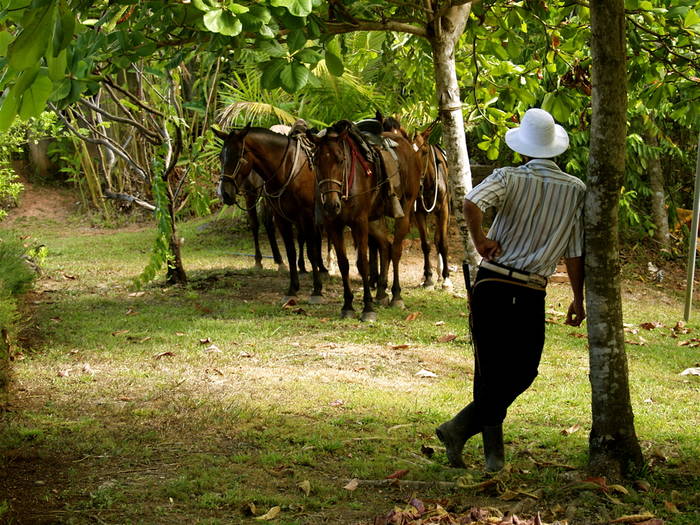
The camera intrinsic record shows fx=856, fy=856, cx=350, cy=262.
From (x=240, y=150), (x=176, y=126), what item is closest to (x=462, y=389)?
(x=240, y=150)

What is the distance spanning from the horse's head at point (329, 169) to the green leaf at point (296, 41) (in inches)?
202

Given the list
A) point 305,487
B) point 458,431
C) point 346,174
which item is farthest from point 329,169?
point 305,487

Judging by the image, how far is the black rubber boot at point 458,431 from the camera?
4785 millimetres

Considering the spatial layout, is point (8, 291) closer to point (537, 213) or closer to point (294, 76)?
point (294, 76)

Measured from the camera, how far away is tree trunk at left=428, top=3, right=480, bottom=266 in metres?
6.98

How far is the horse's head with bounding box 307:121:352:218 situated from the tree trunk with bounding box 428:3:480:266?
5.62ft

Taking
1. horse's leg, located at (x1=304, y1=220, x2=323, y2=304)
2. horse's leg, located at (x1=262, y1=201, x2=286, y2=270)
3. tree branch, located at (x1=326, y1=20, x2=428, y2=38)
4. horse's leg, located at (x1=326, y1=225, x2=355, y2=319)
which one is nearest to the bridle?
horse's leg, located at (x1=326, y1=225, x2=355, y2=319)

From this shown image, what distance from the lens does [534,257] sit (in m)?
4.46

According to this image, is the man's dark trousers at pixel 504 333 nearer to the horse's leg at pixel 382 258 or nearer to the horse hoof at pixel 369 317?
the horse hoof at pixel 369 317

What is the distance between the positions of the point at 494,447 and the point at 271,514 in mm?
1310

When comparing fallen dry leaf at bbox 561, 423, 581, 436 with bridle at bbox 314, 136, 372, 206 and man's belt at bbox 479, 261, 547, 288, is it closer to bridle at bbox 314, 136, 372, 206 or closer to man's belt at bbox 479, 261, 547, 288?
man's belt at bbox 479, 261, 547, 288

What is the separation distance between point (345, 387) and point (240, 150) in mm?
4293

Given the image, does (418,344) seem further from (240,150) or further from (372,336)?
(240,150)

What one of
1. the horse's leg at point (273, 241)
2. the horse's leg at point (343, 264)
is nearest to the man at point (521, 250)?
the horse's leg at point (343, 264)
